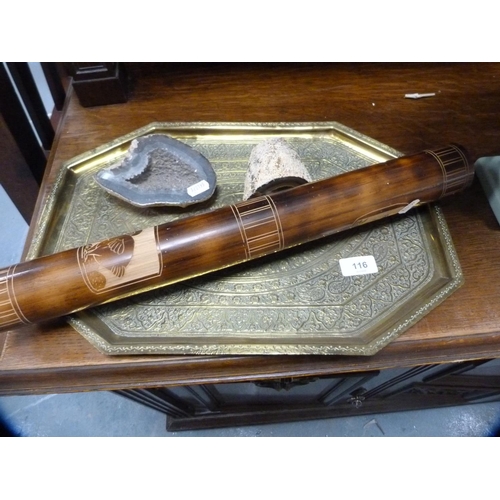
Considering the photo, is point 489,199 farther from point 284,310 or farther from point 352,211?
point 284,310

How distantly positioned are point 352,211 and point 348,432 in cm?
75

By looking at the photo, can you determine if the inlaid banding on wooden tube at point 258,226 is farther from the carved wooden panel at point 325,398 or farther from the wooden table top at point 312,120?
the carved wooden panel at point 325,398

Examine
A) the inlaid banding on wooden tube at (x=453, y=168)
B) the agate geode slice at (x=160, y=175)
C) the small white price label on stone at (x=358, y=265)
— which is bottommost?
the small white price label on stone at (x=358, y=265)

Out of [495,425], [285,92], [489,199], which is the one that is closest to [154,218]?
[285,92]

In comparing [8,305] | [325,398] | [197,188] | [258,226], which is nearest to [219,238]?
[258,226]

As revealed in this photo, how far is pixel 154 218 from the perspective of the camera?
885 mm

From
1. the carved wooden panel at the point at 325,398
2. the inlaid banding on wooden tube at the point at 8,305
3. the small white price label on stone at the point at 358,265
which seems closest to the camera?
the inlaid banding on wooden tube at the point at 8,305

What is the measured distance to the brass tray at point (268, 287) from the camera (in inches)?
29.2

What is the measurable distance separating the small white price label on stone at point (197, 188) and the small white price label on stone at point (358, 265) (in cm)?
30

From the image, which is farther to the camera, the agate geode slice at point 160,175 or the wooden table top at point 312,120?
the agate geode slice at point 160,175

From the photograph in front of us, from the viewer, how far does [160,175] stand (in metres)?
0.93

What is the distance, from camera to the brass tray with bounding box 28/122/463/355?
741 millimetres

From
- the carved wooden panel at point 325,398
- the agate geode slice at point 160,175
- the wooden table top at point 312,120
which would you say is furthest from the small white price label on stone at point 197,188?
the carved wooden panel at point 325,398

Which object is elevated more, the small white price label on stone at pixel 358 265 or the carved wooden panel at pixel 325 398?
the small white price label on stone at pixel 358 265
